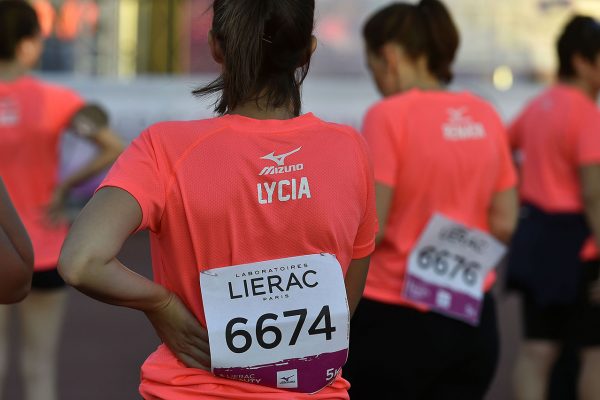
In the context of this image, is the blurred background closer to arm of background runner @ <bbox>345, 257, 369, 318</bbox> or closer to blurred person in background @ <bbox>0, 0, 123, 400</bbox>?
blurred person in background @ <bbox>0, 0, 123, 400</bbox>

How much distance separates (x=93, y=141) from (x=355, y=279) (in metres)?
2.70

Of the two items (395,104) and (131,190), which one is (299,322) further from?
(395,104)

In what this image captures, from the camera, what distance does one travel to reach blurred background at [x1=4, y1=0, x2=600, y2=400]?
12562 millimetres

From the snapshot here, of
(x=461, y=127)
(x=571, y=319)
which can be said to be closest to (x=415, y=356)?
(x=461, y=127)

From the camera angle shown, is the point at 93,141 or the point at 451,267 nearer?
the point at 451,267

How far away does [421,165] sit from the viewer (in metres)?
3.51

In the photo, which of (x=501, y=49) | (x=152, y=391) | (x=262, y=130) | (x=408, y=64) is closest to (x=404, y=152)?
(x=408, y=64)

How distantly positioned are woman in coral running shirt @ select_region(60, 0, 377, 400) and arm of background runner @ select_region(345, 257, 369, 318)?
0.19 meters

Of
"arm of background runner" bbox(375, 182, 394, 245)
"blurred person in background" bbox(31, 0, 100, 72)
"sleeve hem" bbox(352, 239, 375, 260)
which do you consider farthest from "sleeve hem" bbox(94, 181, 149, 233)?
"blurred person in background" bbox(31, 0, 100, 72)

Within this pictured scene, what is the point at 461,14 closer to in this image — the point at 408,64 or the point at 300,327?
the point at 408,64

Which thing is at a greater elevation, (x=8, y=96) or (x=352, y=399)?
(x=8, y=96)

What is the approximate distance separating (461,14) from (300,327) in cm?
1207

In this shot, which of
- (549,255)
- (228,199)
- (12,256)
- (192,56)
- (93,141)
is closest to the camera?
(12,256)

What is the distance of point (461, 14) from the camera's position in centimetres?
1403
